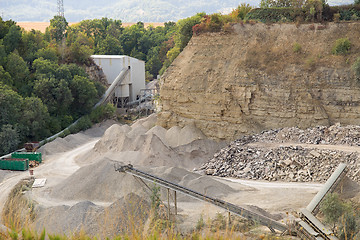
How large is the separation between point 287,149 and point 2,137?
22.5 metres

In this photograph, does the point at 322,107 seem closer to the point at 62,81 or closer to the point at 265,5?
the point at 265,5

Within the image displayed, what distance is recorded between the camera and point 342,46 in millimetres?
31391

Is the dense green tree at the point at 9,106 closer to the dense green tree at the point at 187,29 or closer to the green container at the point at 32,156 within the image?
the green container at the point at 32,156

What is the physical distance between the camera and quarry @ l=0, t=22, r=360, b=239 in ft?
78.0

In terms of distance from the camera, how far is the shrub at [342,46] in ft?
103

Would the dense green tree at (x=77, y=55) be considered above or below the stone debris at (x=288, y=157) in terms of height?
above

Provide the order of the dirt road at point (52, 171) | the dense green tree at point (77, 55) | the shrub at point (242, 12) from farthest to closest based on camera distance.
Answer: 1. the dense green tree at point (77, 55)
2. the shrub at point (242, 12)
3. the dirt road at point (52, 171)

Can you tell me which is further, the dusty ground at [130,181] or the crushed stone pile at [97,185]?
the crushed stone pile at [97,185]

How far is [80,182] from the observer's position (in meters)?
24.3

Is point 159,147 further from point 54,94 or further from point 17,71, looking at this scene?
point 17,71

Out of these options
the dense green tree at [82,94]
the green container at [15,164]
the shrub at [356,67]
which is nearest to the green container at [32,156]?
the green container at [15,164]

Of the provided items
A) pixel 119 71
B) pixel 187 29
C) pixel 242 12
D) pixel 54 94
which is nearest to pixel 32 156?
pixel 54 94

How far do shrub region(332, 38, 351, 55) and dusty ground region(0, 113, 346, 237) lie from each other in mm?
11243

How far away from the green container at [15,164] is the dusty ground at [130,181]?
2.91ft
